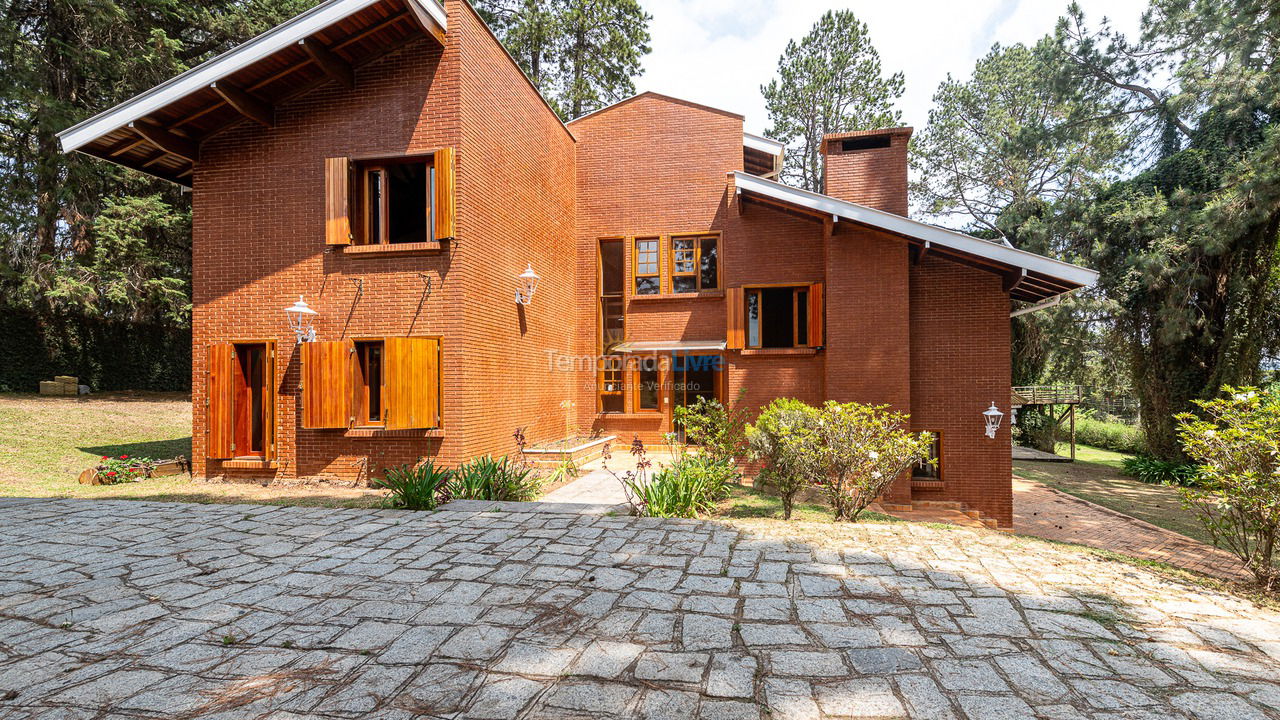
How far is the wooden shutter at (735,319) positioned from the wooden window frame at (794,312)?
5 cm

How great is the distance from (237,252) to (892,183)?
12363 mm

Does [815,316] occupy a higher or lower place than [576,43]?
lower

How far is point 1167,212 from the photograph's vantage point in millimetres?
13953

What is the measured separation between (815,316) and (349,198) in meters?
8.75

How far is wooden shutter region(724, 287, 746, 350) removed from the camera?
11.1 metres

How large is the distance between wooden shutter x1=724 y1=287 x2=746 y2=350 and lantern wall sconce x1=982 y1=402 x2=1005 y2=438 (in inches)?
185

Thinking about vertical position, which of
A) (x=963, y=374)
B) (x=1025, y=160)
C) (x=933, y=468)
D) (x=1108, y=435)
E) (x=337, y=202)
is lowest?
(x=1108, y=435)

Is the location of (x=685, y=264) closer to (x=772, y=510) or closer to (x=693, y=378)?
(x=693, y=378)

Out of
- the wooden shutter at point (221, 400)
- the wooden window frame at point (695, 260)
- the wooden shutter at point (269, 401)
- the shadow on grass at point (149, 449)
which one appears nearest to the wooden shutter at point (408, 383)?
the wooden shutter at point (269, 401)

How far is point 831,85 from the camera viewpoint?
810 inches

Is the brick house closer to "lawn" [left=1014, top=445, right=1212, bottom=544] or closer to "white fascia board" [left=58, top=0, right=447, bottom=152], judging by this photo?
"white fascia board" [left=58, top=0, right=447, bottom=152]

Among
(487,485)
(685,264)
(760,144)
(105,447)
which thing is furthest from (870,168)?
(105,447)

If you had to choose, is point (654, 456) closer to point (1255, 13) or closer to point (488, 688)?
point (488, 688)

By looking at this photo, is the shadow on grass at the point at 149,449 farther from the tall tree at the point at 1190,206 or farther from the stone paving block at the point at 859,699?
the tall tree at the point at 1190,206
